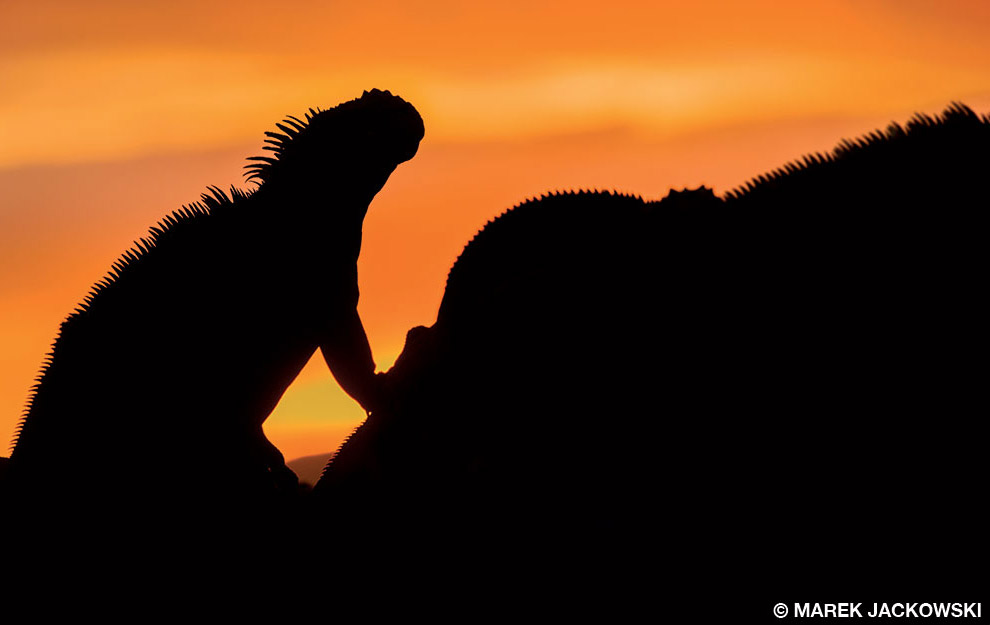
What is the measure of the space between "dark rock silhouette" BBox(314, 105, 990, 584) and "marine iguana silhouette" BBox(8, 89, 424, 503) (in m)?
1.48

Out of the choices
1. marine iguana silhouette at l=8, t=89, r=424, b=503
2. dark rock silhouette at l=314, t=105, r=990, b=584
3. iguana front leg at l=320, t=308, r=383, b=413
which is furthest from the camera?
iguana front leg at l=320, t=308, r=383, b=413

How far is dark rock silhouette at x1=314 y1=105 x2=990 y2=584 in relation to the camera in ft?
22.0

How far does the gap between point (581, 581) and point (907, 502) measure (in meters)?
2.09

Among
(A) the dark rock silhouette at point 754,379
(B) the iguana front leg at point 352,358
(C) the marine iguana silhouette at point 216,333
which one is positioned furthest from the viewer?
(B) the iguana front leg at point 352,358

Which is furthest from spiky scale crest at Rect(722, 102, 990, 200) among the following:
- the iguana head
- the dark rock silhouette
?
the iguana head

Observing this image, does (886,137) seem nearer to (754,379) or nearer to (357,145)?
(754,379)

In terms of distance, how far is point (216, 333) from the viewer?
9.48m

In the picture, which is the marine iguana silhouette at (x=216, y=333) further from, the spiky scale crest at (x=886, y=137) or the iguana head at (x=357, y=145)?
the spiky scale crest at (x=886, y=137)

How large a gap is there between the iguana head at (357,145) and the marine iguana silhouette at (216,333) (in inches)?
0.5

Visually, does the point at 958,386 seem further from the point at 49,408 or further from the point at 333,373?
the point at 49,408

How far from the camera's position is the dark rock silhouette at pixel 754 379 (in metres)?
6.70

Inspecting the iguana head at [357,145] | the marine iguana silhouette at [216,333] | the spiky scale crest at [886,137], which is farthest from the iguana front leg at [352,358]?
the spiky scale crest at [886,137]

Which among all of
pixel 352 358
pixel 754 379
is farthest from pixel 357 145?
pixel 754 379

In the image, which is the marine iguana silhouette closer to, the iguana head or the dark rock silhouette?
the iguana head
